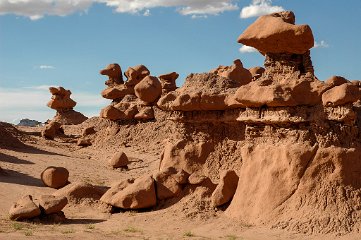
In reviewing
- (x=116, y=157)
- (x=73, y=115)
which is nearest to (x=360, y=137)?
(x=116, y=157)

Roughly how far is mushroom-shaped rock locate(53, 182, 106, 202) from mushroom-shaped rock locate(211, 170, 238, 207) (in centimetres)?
397

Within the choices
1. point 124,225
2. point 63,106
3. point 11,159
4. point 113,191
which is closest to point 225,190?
point 124,225

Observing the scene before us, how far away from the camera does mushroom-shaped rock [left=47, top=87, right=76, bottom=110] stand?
45.4 metres

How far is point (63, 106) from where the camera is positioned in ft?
151

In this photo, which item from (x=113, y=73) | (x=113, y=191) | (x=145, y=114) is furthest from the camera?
(x=113, y=73)

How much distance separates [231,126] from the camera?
14695mm

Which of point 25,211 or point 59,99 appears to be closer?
point 25,211

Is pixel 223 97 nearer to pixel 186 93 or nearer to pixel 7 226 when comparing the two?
pixel 186 93

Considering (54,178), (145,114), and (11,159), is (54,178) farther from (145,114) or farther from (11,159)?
(145,114)

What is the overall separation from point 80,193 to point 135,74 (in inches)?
882

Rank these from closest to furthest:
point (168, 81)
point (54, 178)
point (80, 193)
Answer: point (80, 193) → point (54, 178) → point (168, 81)

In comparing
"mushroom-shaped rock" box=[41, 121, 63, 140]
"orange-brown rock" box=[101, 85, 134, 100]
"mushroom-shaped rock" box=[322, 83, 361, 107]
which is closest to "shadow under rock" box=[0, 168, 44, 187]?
"mushroom-shaped rock" box=[322, 83, 361, 107]

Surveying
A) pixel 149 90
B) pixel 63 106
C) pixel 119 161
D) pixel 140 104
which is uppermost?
pixel 63 106

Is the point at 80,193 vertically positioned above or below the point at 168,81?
below
